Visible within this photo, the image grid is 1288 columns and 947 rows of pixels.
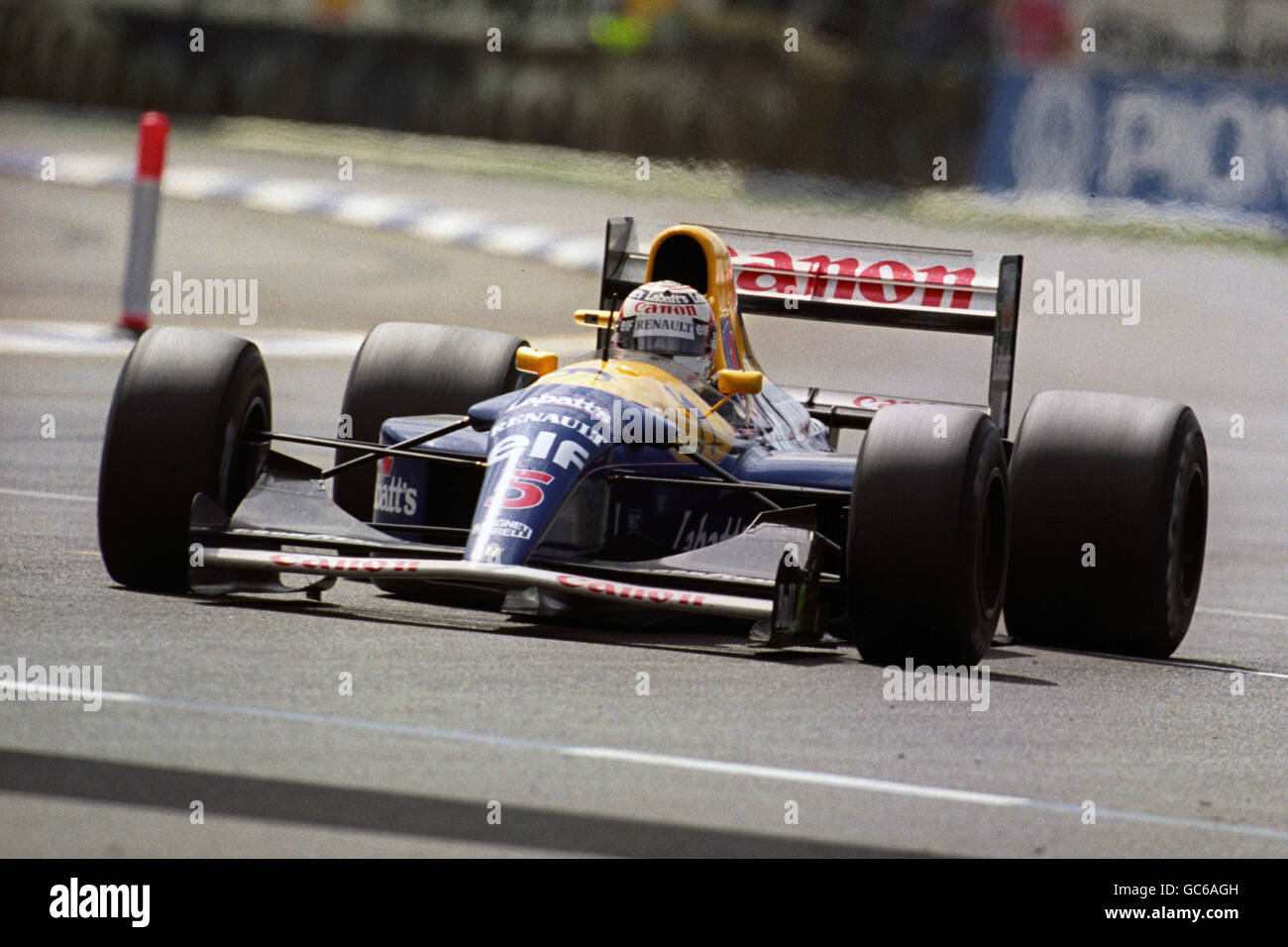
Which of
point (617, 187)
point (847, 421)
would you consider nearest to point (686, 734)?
point (847, 421)

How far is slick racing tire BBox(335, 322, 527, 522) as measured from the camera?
955 centimetres

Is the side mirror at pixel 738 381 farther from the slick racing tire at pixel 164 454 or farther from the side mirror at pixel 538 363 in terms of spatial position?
the slick racing tire at pixel 164 454

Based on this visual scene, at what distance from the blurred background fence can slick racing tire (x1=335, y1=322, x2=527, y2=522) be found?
16.5 feet

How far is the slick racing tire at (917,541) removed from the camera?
7297 millimetres

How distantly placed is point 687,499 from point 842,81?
10212mm

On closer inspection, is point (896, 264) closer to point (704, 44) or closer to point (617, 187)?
point (704, 44)

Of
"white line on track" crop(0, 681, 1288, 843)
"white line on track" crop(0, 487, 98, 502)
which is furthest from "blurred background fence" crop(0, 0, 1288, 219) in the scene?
"white line on track" crop(0, 681, 1288, 843)

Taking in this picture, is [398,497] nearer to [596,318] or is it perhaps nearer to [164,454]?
[164,454]

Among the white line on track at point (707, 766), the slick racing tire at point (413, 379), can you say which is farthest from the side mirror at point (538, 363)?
the white line on track at point (707, 766)

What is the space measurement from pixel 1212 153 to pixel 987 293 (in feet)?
20.4

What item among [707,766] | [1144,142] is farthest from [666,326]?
[1144,142]

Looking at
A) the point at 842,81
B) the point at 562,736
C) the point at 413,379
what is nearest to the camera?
the point at 562,736

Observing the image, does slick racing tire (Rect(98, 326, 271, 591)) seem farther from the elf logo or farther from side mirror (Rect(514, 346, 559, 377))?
side mirror (Rect(514, 346, 559, 377))

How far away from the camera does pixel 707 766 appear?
19.2 ft
